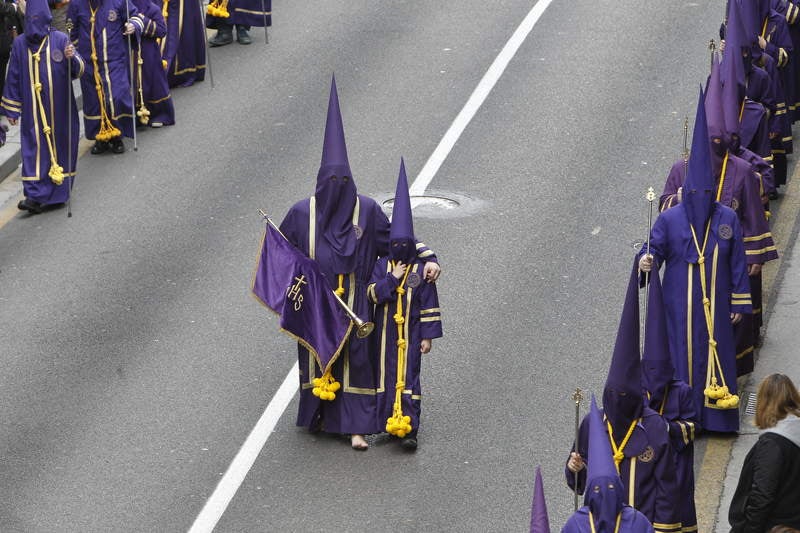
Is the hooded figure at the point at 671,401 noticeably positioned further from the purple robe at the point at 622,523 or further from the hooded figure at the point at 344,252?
the hooded figure at the point at 344,252

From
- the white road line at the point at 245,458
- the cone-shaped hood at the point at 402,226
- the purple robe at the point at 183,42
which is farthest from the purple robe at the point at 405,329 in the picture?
the purple robe at the point at 183,42

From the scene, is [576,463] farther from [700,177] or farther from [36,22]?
[36,22]

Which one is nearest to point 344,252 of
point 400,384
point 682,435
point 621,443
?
point 400,384

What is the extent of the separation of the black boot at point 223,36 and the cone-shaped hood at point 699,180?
30.6ft

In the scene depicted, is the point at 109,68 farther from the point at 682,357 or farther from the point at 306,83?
the point at 682,357

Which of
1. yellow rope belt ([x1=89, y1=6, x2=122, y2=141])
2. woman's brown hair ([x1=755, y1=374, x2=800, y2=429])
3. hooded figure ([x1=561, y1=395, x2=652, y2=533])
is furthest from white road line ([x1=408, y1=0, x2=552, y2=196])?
hooded figure ([x1=561, y1=395, x2=652, y2=533])

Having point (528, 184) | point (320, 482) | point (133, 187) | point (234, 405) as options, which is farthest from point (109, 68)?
point (320, 482)

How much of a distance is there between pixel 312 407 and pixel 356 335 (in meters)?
0.63

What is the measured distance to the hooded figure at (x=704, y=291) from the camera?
12.9 m

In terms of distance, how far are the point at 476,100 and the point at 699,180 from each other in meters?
6.67

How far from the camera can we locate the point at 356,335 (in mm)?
12828

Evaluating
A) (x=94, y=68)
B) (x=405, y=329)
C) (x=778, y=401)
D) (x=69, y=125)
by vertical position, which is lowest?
(x=69, y=125)

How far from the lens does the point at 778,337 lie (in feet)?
47.3

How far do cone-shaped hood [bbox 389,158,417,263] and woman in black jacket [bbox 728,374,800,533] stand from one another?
3.45 meters
